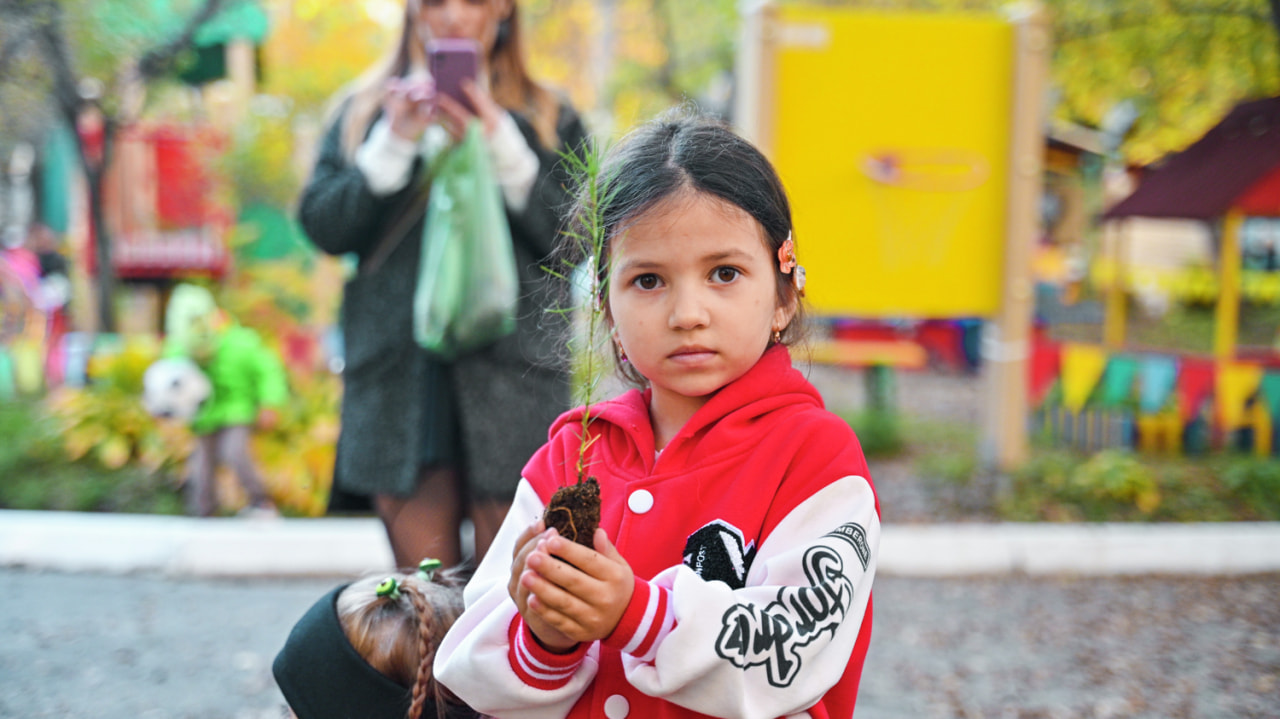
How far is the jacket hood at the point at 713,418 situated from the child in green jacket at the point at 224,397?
407 cm

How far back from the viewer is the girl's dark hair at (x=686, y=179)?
147cm

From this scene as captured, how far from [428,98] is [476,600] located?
134 centimetres

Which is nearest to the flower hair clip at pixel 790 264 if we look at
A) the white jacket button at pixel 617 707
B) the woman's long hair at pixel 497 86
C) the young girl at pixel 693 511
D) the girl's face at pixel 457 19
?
the young girl at pixel 693 511

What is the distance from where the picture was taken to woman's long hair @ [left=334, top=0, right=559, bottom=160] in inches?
102

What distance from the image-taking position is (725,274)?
146 cm

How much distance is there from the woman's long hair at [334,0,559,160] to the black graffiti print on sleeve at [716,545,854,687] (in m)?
1.56

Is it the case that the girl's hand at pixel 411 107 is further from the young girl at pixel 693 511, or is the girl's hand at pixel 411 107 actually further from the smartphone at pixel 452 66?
the young girl at pixel 693 511

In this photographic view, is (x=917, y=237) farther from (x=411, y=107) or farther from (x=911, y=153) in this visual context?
(x=411, y=107)

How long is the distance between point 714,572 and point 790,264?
47 centimetres

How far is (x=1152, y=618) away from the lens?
4.08m

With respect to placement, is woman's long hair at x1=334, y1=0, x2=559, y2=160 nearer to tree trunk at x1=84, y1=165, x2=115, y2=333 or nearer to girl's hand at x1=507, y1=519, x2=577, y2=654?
girl's hand at x1=507, y1=519, x2=577, y2=654

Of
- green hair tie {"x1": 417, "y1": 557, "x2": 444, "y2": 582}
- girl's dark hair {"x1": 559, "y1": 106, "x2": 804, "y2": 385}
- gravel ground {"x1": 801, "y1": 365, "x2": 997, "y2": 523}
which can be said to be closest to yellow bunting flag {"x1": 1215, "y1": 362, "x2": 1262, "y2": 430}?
gravel ground {"x1": 801, "y1": 365, "x2": 997, "y2": 523}

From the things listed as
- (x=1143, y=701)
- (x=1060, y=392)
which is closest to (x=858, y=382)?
(x=1060, y=392)

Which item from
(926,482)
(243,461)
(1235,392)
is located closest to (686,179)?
(243,461)
